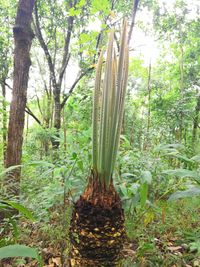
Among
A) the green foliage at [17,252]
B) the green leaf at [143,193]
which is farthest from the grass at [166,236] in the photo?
the green foliage at [17,252]

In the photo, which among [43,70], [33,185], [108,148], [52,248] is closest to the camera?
[108,148]

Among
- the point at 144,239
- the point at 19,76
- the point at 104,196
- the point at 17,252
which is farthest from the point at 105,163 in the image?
the point at 19,76

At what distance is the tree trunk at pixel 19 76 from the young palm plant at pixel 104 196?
5.91 feet

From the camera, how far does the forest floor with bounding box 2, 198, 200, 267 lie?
1.62 metres

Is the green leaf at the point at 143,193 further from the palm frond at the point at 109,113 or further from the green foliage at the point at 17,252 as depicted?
the green foliage at the point at 17,252

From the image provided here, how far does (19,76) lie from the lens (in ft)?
8.71

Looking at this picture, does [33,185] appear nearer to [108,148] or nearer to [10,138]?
[10,138]

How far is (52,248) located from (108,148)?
1.26m

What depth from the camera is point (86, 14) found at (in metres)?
5.97

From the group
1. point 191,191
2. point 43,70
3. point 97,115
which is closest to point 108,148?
point 97,115

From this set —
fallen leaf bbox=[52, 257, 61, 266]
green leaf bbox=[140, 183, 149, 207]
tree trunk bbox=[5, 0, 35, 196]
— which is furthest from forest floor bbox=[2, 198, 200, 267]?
tree trunk bbox=[5, 0, 35, 196]

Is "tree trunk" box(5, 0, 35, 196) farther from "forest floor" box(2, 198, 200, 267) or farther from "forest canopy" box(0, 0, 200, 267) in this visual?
"forest floor" box(2, 198, 200, 267)

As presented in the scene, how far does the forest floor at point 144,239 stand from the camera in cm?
162

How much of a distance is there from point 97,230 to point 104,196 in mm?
136
